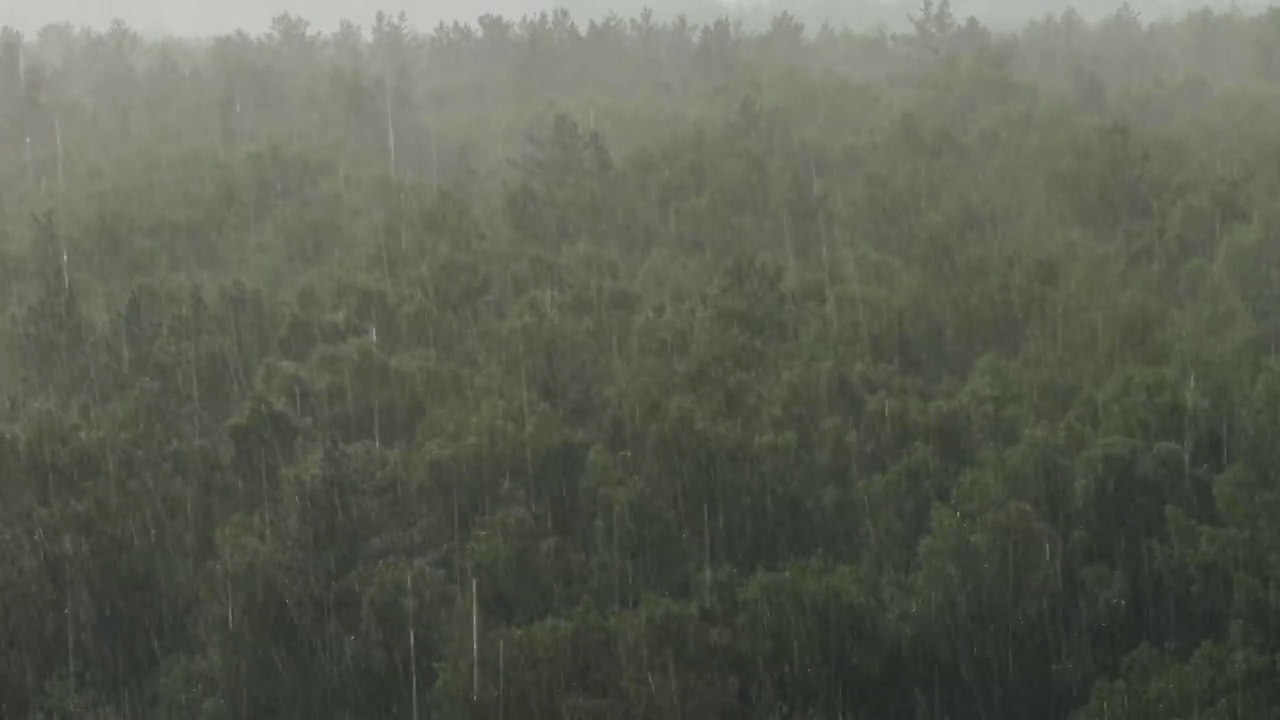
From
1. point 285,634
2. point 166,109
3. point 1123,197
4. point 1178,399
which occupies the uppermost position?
point 166,109

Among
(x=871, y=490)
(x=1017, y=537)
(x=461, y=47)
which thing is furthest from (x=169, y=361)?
(x=461, y=47)

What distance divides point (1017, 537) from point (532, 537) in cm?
394

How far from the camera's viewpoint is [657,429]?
1164 centimetres

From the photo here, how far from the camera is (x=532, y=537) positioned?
10.5 meters

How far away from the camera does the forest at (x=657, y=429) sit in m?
9.33

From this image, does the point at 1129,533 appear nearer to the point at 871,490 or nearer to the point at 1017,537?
the point at 1017,537

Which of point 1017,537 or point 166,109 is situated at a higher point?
point 166,109

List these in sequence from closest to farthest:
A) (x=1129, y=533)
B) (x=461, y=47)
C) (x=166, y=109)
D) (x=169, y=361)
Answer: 1. (x=1129, y=533)
2. (x=169, y=361)
3. (x=166, y=109)
4. (x=461, y=47)

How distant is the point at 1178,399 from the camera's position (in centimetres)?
1138

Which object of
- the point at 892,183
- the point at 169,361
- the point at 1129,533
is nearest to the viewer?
the point at 1129,533

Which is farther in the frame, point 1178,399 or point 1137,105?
point 1137,105

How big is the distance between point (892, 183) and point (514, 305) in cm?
718

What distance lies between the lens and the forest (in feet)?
30.6

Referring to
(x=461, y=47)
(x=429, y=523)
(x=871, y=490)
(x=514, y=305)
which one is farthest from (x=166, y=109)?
(x=871, y=490)
